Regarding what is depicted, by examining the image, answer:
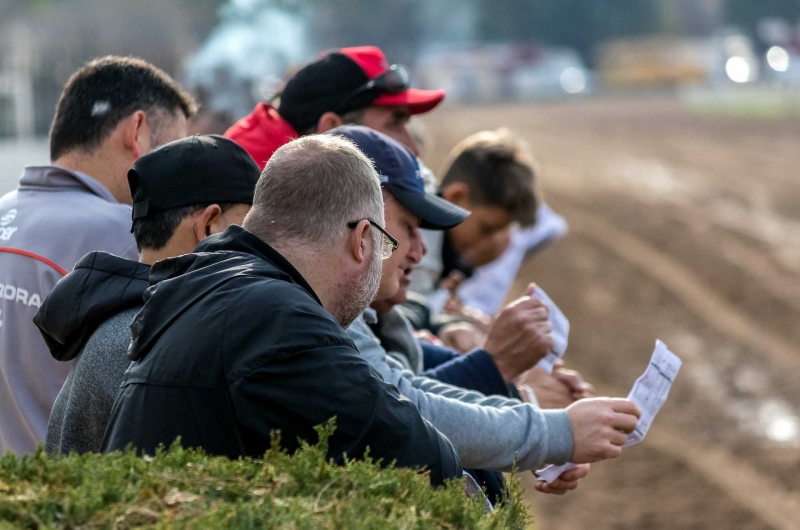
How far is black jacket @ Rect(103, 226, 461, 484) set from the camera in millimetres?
2289

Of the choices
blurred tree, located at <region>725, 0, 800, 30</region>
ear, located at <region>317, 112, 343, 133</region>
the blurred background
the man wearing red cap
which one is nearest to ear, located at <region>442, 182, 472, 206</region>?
the blurred background

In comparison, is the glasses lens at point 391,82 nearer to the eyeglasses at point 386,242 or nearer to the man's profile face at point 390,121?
the man's profile face at point 390,121

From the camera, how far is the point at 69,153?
142 inches

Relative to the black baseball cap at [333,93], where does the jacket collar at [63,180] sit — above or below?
below

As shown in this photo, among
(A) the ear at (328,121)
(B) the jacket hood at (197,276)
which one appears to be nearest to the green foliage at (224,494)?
(B) the jacket hood at (197,276)

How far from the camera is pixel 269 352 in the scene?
7.46ft

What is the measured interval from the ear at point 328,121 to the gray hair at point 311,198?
6.11ft

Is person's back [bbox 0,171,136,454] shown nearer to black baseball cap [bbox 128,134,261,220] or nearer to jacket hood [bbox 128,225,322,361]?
black baseball cap [bbox 128,134,261,220]

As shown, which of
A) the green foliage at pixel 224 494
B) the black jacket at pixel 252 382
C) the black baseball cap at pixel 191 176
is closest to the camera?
the green foliage at pixel 224 494

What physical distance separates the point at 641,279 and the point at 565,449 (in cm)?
1269

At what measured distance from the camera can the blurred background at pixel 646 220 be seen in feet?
28.6

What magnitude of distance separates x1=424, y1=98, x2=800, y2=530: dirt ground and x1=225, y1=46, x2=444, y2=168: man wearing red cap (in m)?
4.16

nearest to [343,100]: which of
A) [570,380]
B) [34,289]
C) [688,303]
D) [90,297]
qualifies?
[570,380]

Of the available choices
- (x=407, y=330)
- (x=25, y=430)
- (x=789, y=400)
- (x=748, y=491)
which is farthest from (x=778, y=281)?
(x=25, y=430)
